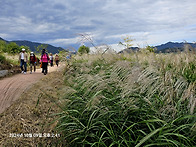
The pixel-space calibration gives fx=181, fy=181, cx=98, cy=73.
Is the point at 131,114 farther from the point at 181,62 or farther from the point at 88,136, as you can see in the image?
the point at 181,62

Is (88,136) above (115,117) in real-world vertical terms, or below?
below

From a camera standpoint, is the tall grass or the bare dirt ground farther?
the bare dirt ground

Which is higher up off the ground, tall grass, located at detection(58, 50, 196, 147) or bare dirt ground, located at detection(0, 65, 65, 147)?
tall grass, located at detection(58, 50, 196, 147)

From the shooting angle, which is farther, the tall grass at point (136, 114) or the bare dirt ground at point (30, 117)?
the bare dirt ground at point (30, 117)

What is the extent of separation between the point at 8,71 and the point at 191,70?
35.6 feet

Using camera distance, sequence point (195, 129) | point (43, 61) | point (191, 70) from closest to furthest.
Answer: point (195, 129) < point (191, 70) < point (43, 61)

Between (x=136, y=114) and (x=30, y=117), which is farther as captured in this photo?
(x=30, y=117)

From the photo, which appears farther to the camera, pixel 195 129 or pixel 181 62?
pixel 181 62

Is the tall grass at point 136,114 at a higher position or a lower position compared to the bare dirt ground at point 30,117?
higher

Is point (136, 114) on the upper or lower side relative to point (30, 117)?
upper

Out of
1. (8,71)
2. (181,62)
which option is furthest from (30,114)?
(8,71)

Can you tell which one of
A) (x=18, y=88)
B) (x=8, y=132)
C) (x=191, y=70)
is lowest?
(x=8, y=132)

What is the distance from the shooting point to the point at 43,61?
1110cm

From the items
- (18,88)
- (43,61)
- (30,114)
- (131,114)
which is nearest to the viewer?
(131,114)
